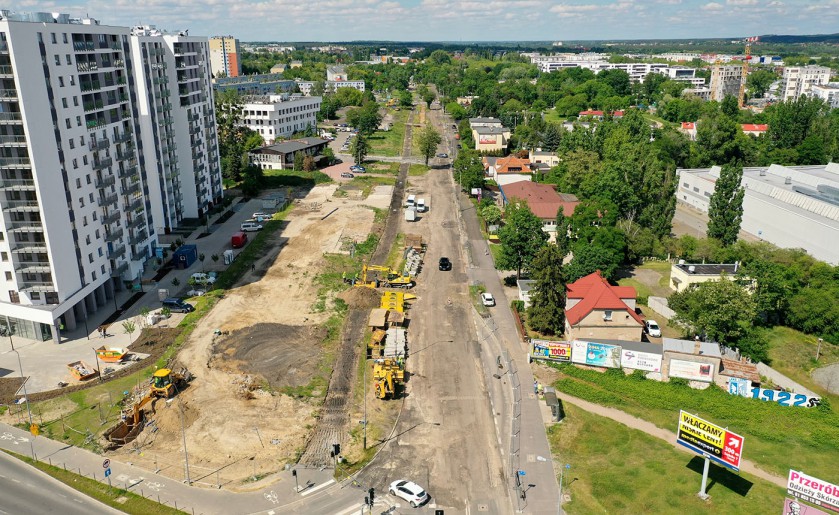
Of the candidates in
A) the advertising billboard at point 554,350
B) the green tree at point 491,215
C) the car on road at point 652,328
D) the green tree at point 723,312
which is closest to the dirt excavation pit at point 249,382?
the advertising billboard at point 554,350

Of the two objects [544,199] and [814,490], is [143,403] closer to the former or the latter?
[814,490]

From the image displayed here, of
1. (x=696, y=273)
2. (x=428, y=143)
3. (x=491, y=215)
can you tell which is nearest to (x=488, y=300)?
(x=696, y=273)

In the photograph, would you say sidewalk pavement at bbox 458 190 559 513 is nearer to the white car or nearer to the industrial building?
the white car

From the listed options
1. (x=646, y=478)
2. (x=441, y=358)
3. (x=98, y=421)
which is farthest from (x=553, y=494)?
(x=98, y=421)

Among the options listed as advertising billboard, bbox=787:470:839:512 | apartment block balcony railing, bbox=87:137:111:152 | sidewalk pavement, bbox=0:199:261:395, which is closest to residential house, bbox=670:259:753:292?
advertising billboard, bbox=787:470:839:512

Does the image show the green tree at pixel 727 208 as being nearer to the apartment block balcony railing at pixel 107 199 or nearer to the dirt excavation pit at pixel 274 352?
the dirt excavation pit at pixel 274 352

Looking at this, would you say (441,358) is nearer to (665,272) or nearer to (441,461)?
(441,461)
